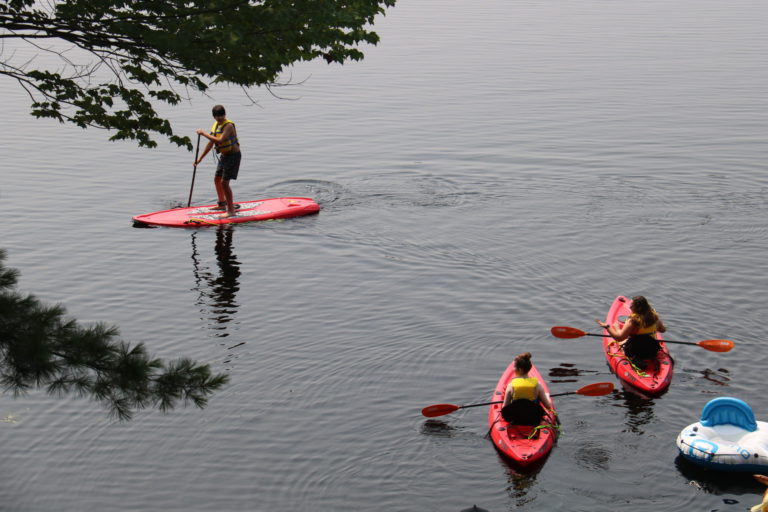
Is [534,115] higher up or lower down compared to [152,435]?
higher up

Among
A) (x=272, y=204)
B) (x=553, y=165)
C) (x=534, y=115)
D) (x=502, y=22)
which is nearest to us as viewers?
(x=272, y=204)

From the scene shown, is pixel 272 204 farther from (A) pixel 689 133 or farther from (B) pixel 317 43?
(A) pixel 689 133

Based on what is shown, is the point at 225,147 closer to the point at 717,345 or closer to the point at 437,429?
the point at 437,429

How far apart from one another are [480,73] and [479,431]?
29564 millimetres

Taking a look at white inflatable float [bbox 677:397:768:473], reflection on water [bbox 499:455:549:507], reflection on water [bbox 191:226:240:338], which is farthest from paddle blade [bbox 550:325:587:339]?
reflection on water [bbox 191:226:240:338]

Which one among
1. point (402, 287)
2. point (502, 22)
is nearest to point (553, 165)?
point (402, 287)

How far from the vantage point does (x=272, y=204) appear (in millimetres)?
21391

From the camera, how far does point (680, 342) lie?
45.2 feet

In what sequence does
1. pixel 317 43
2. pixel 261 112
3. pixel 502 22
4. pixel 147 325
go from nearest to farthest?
pixel 317 43 → pixel 147 325 → pixel 261 112 → pixel 502 22

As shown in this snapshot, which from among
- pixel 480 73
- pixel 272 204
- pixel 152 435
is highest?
pixel 480 73

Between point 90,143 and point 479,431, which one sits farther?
point 90,143

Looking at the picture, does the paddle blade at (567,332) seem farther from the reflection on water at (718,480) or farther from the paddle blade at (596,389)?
the reflection on water at (718,480)

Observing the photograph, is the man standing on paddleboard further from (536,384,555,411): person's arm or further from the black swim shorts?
(536,384,555,411): person's arm

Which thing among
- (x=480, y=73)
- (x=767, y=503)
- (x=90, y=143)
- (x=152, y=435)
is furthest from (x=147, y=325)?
(x=480, y=73)
